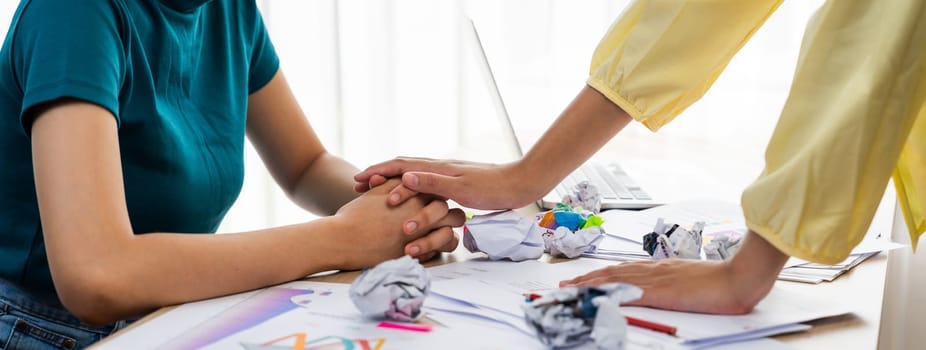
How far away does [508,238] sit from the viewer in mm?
837

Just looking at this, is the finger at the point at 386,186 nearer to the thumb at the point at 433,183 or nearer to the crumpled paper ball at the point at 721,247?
the thumb at the point at 433,183

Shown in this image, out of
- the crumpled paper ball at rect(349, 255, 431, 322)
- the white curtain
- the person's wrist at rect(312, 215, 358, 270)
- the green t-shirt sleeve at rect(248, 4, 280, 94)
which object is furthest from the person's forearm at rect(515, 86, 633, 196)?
the white curtain

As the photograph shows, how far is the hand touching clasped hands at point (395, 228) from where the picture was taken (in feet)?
2.74

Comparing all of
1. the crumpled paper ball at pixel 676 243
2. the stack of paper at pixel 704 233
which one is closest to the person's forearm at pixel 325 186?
the stack of paper at pixel 704 233

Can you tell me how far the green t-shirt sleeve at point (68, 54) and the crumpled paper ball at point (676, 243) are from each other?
0.53 m

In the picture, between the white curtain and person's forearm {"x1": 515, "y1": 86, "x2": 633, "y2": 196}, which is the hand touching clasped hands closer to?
person's forearm {"x1": 515, "y1": 86, "x2": 633, "y2": 196}

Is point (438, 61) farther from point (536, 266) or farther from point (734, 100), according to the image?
point (536, 266)

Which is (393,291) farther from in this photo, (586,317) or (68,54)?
(68,54)

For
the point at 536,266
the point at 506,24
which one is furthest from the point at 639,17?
the point at 506,24

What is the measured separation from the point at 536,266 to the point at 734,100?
81.0 inches

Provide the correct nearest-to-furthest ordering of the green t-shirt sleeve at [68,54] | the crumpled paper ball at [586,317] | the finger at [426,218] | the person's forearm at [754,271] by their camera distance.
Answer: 1. the crumpled paper ball at [586,317]
2. the person's forearm at [754,271]
3. the green t-shirt sleeve at [68,54]
4. the finger at [426,218]

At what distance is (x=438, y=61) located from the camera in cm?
265

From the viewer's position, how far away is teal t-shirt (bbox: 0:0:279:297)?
80cm

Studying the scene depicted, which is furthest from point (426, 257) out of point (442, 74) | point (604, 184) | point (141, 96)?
point (442, 74)
